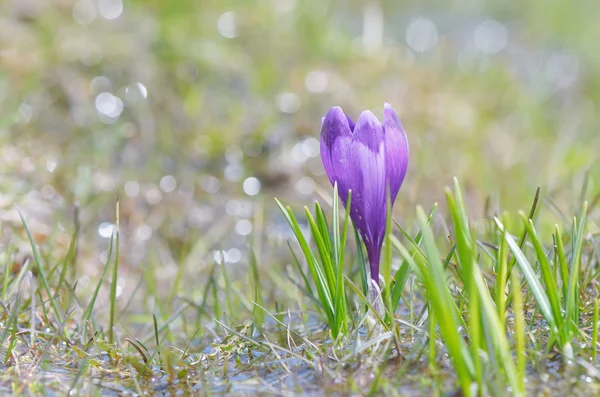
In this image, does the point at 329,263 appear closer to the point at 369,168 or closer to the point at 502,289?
the point at 369,168

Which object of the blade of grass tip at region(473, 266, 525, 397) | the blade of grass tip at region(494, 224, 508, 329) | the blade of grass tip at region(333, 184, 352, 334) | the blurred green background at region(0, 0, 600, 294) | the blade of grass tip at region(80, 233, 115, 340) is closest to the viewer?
the blade of grass tip at region(473, 266, 525, 397)

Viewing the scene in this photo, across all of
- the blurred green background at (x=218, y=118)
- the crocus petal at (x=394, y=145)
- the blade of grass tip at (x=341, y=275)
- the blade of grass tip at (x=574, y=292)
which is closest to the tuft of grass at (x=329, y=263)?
the blade of grass tip at (x=341, y=275)

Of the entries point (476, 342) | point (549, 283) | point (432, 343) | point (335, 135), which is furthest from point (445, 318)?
point (335, 135)

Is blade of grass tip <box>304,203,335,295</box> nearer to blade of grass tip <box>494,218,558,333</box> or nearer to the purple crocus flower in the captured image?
the purple crocus flower

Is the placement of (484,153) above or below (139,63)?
below

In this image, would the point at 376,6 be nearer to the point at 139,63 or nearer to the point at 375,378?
the point at 139,63

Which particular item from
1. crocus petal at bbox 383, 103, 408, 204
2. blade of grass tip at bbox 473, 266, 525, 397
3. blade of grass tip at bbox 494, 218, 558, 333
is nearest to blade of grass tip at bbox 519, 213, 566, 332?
blade of grass tip at bbox 494, 218, 558, 333

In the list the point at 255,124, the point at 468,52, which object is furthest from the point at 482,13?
the point at 255,124

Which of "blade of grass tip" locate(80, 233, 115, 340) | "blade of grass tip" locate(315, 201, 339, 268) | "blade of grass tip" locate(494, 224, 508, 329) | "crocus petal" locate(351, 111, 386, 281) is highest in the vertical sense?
"crocus petal" locate(351, 111, 386, 281)
